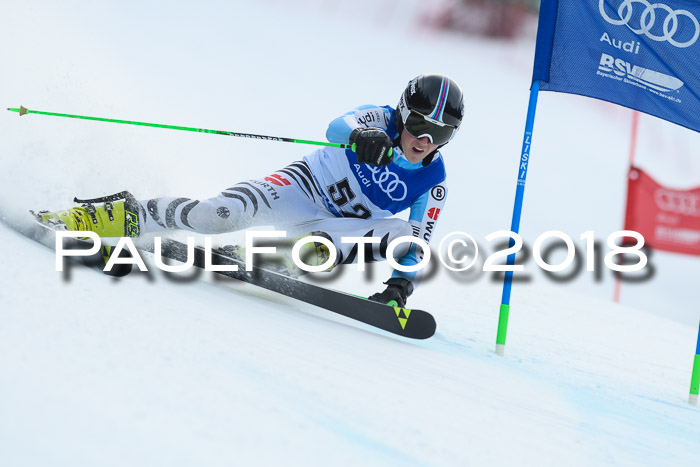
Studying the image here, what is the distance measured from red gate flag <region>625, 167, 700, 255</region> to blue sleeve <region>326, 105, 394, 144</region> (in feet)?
14.9

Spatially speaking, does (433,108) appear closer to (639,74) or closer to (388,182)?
(388,182)

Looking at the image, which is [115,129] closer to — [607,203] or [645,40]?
[645,40]

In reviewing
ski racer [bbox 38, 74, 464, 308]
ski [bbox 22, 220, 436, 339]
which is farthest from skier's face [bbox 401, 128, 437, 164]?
ski [bbox 22, 220, 436, 339]

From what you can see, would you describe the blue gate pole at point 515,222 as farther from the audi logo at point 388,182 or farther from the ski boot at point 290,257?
the ski boot at point 290,257

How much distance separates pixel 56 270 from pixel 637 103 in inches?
119

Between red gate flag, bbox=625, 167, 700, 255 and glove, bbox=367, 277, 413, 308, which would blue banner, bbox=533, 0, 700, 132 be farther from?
red gate flag, bbox=625, 167, 700, 255

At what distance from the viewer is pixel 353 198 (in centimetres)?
362

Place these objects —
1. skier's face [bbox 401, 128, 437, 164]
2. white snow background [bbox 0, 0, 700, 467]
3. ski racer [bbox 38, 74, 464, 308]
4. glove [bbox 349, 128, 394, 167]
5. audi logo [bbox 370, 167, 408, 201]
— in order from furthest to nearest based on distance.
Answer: audi logo [bbox 370, 167, 408, 201]
skier's face [bbox 401, 128, 437, 164]
ski racer [bbox 38, 74, 464, 308]
glove [bbox 349, 128, 394, 167]
white snow background [bbox 0, 0, 700, 467]

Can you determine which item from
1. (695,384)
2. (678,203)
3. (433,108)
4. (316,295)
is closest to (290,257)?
(316,295)

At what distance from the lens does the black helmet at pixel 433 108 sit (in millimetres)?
3271

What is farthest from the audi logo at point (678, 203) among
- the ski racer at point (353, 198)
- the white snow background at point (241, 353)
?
the ski racer at point (353, 198)

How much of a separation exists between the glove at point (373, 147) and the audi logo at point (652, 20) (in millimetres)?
1480

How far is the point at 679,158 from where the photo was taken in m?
17.3

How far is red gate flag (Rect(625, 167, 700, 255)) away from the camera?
7180 mm
